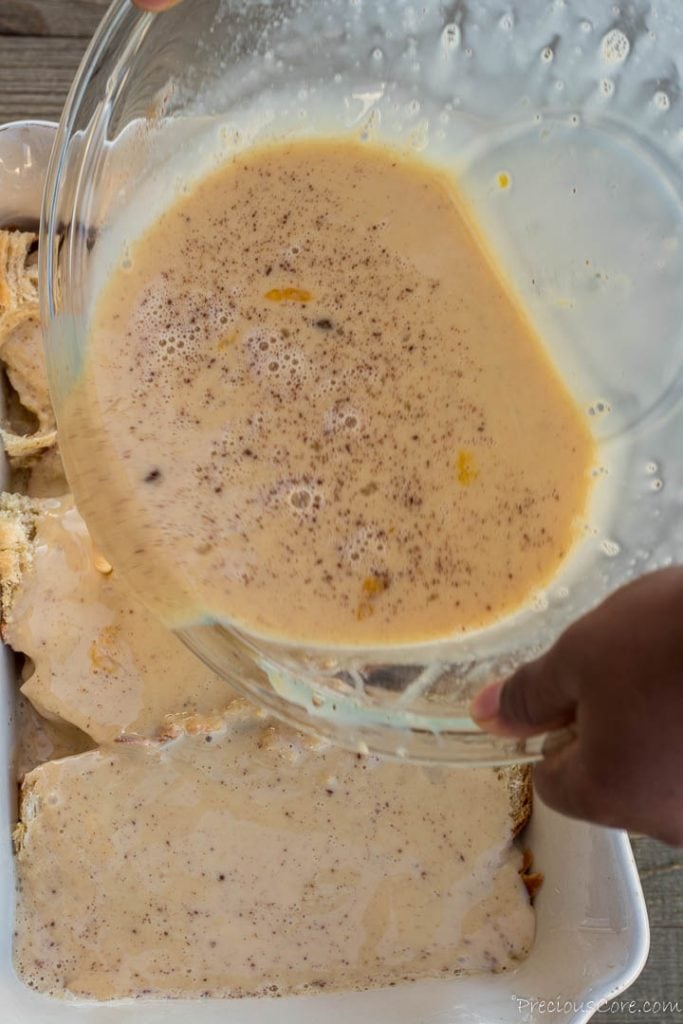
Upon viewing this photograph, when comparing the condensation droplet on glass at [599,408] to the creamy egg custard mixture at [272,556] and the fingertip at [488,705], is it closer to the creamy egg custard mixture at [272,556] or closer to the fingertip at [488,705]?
the creamy egg custard mixture at [272,556]

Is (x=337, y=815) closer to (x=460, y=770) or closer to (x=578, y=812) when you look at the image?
(x=460, y=770)

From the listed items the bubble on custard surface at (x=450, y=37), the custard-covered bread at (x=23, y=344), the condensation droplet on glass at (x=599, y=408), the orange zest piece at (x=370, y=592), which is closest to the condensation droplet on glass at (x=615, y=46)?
the bubble on custard surface at (x=450, y=37)

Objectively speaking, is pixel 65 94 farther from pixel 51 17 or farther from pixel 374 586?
pixel 374 586

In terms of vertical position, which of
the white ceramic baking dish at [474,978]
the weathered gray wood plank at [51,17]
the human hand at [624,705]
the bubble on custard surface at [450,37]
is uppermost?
the weathered gray wood plank at [51,17]

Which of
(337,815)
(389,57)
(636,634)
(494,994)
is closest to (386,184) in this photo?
(389,57)

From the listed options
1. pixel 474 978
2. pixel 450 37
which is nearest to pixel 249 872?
pixel 474 978

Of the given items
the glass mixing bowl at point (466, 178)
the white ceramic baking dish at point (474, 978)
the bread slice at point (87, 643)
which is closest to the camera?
the glass mixing bowl at point (466, 178)
